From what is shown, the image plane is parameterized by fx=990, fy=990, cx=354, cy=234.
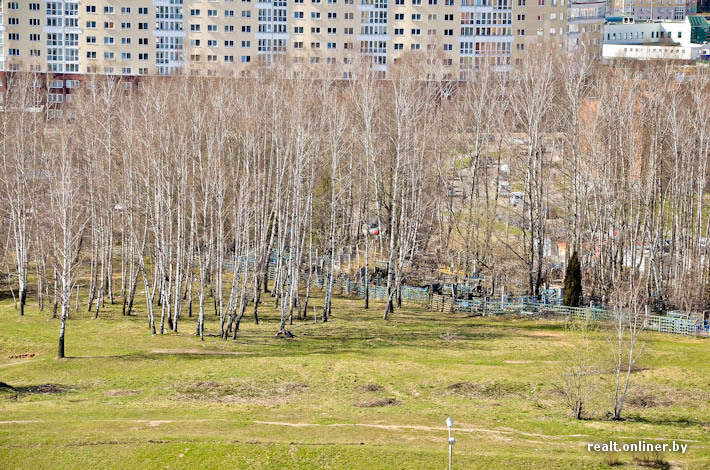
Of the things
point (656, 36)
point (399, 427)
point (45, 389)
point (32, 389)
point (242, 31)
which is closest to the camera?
point (399, 427)

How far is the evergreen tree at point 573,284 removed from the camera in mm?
62719

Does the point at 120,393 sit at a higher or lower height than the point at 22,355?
lower

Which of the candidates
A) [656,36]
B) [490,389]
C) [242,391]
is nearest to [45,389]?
[242,391]

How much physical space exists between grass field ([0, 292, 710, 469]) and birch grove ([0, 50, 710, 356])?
170 inches

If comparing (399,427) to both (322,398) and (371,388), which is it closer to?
(322,398)

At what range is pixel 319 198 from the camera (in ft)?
245

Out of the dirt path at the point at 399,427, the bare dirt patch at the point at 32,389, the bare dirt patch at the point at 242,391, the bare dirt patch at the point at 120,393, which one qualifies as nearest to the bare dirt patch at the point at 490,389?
the dirt path at the point at 399,427

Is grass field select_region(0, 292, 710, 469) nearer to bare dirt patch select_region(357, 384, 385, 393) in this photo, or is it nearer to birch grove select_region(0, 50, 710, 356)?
bare dirt patch select_region(357, 384, 385, 393)

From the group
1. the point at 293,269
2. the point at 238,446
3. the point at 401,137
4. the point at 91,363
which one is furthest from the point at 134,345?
the point at 401,137

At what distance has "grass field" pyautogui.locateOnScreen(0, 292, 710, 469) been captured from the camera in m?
33.8

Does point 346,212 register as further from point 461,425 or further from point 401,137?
point 461,425

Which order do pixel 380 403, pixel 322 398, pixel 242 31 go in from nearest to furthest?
pixel 380 403 < pixel 322 398 < pixel 242 31

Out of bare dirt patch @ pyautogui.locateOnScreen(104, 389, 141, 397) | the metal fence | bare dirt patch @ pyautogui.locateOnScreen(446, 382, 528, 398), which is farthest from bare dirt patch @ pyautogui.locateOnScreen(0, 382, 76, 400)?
the metal fence

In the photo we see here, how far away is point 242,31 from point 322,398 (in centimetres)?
9619
